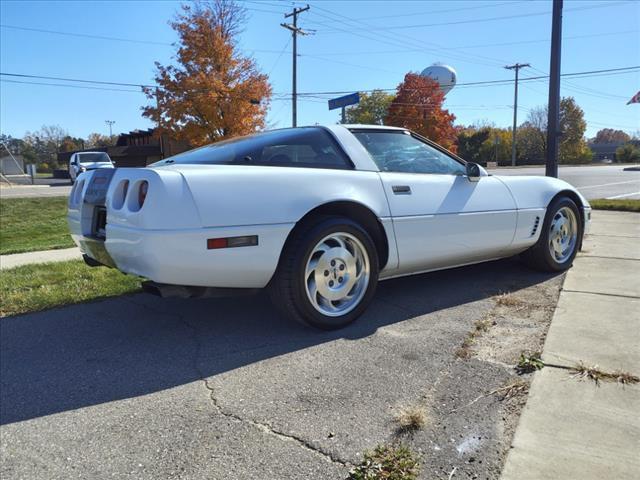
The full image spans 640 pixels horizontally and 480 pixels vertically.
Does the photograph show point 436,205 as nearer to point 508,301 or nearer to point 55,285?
point 508,301

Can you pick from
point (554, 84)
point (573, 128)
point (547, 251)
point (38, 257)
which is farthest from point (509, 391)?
point (573, 128)

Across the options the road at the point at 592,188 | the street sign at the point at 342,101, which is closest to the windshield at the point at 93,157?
the road at the point at 592,188

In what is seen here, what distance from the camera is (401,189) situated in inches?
146

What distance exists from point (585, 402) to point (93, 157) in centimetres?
2951

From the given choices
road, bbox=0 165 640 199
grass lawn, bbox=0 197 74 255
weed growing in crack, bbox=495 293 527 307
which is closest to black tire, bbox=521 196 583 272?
weed growing in crack, bbox=495 293 527 307

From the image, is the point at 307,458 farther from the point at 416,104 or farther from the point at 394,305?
the point at 416,104

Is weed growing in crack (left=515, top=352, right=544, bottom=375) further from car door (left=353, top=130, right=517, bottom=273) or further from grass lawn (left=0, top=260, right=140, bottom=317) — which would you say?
grass lawn (left=0, top=260, right=140, bottom=317)

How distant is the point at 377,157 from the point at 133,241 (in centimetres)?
184

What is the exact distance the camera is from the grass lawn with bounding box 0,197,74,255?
8284mm

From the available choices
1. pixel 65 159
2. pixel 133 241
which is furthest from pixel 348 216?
pixel 65 159

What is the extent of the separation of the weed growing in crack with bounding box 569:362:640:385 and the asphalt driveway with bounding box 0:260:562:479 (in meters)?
0.33

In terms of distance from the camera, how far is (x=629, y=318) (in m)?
3.42

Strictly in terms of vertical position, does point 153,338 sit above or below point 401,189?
below

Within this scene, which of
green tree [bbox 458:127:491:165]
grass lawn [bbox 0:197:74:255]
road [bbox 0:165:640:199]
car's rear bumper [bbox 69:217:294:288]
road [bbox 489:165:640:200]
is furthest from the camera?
green tree [bbox 458:127:491:165]
